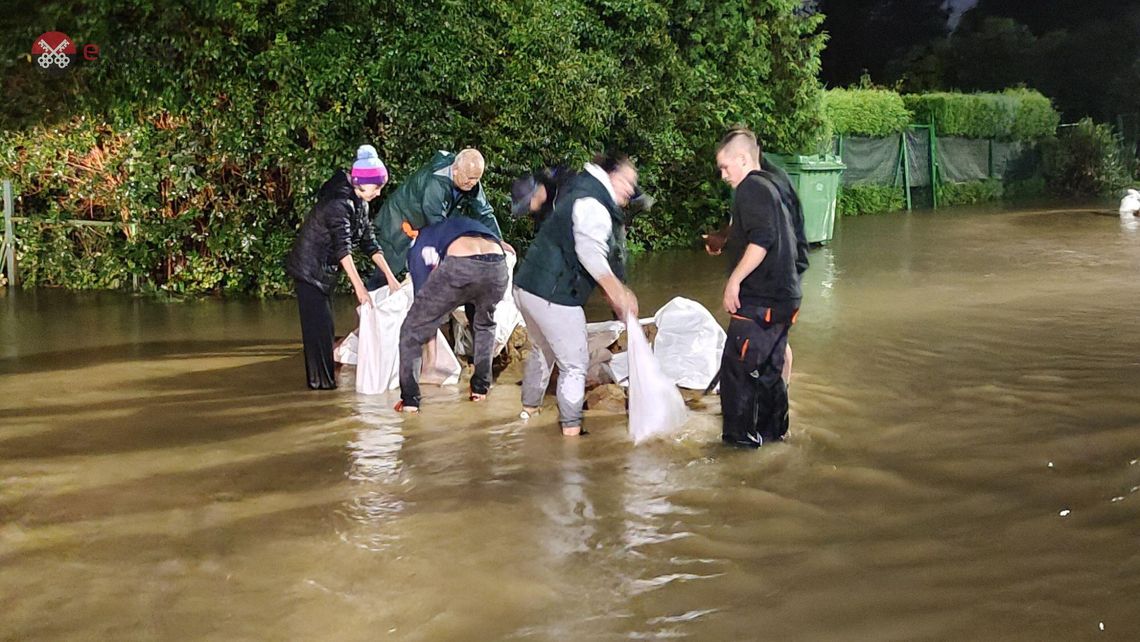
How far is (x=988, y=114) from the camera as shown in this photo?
29.3 meters

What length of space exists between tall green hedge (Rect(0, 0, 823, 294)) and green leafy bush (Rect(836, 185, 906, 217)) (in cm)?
1099

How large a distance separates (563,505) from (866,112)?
1997cm

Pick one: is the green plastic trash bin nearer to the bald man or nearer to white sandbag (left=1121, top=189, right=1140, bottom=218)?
white sandbag (left=1121, top=189, right=1140, bottom=218)

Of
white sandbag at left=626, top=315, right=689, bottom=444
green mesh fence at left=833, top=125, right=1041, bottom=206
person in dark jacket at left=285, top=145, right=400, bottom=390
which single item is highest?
green mesh fence at left=833, top=125, right=1041, bottom=206

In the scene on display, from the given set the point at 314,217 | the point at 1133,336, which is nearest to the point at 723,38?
the point at 1133,336

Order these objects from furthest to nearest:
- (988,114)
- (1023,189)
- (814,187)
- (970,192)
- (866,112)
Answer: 1. (1023,189)
2. (988,114)
3. (970,192)
4. (866,112)
5. (814,187)

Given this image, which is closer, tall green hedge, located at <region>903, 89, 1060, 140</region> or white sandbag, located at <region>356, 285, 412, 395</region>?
white sandbag, located at <region>356, 285, 412, 395</region>

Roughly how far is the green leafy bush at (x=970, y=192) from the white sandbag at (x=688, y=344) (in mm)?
20141

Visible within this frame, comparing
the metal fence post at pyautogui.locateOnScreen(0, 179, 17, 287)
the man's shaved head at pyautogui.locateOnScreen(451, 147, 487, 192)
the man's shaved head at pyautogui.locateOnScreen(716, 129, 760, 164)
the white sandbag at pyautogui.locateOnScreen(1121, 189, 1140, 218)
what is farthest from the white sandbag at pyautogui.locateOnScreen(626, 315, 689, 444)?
the white sandbag at pyautogui.locateOnScreen(1121, 189, 1140, 218)

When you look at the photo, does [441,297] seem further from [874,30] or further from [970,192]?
[874,30]

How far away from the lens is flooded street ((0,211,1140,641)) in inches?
172

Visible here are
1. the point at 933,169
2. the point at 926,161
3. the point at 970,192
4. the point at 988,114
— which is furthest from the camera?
the point at 988,114

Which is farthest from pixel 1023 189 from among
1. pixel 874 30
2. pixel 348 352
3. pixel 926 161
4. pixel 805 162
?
pixel 874 30

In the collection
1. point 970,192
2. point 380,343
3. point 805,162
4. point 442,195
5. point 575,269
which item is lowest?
point 380,343
